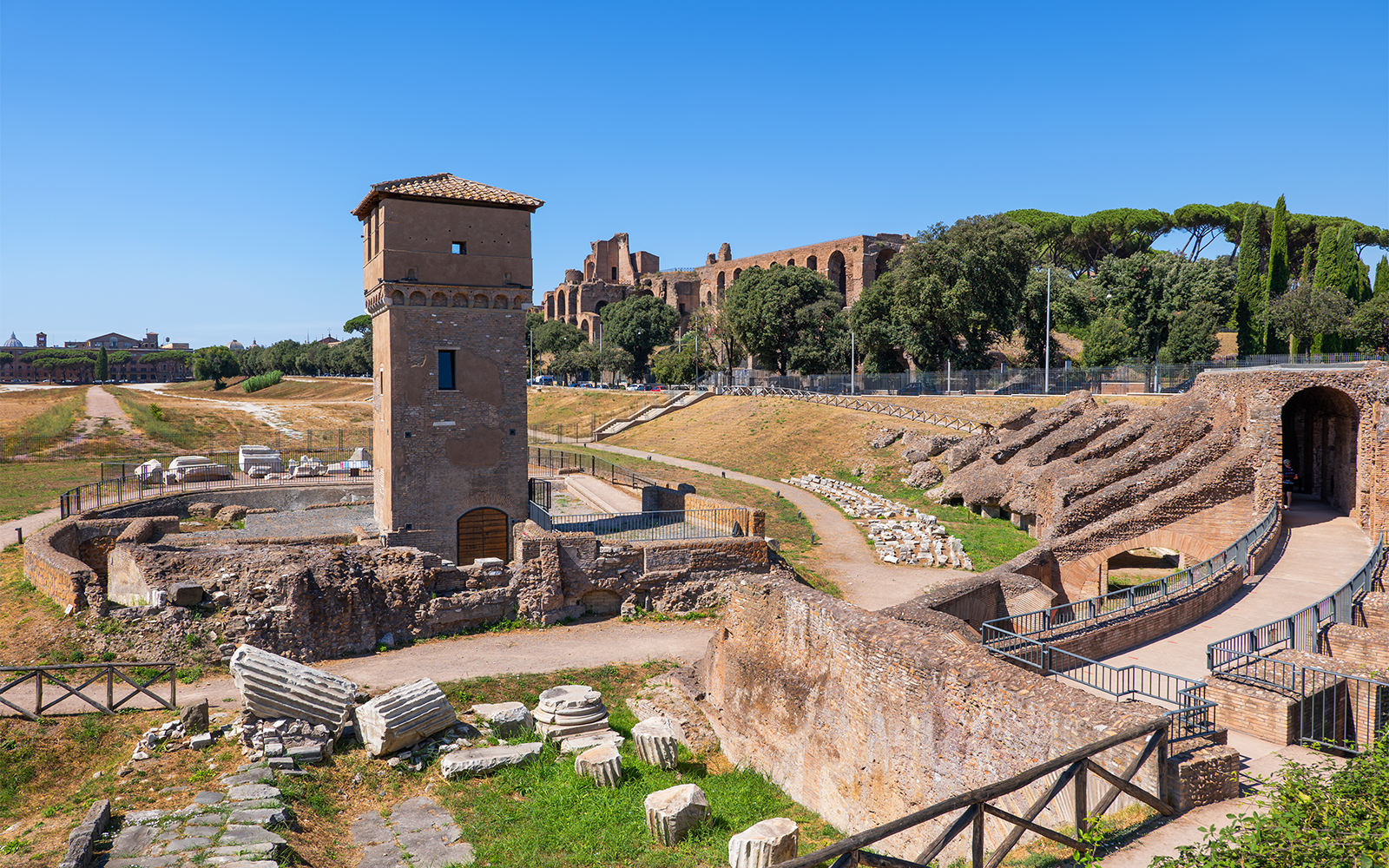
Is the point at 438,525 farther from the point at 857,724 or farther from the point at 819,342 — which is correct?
the point at 819,342

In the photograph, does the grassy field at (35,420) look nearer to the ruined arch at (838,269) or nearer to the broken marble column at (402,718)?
the broken marble column at (402,718)

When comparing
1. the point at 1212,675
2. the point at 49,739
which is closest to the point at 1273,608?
the point at 1212,675

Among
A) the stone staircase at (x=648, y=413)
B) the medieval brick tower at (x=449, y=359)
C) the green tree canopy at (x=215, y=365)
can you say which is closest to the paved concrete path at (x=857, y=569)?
the medieval brick tower at (x=449, y=359)

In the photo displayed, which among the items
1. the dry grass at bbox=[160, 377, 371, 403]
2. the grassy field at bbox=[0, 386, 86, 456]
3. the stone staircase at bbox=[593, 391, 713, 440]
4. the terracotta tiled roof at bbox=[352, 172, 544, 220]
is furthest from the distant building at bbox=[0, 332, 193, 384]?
the terracotta tiled roof at bbox=[352, 172, 544, 220]

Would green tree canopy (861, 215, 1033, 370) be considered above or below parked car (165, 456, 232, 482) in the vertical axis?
above

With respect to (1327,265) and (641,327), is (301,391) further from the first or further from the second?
(1327,265)

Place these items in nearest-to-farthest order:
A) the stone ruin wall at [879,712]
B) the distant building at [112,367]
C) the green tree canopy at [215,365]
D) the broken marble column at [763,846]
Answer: the broken marble column at [763,846] < the stone ruin wall at [879,712] < the green tree canopy at [215,365] < the distant building at [112,367]

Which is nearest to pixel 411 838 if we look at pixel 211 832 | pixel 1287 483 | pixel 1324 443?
pixel 211 832

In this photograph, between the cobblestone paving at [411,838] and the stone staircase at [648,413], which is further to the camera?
the stone staircase at [648,413]

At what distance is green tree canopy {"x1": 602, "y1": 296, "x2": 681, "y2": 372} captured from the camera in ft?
266

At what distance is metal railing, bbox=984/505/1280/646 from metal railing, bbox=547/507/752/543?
28.0 ft

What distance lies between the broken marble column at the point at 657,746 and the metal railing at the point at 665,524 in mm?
8732

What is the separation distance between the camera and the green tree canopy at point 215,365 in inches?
4237

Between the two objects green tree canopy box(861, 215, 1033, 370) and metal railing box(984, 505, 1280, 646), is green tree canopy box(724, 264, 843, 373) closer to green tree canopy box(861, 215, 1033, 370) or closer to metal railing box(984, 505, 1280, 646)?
green tree canopy box(861, 215, 1033, 370)
